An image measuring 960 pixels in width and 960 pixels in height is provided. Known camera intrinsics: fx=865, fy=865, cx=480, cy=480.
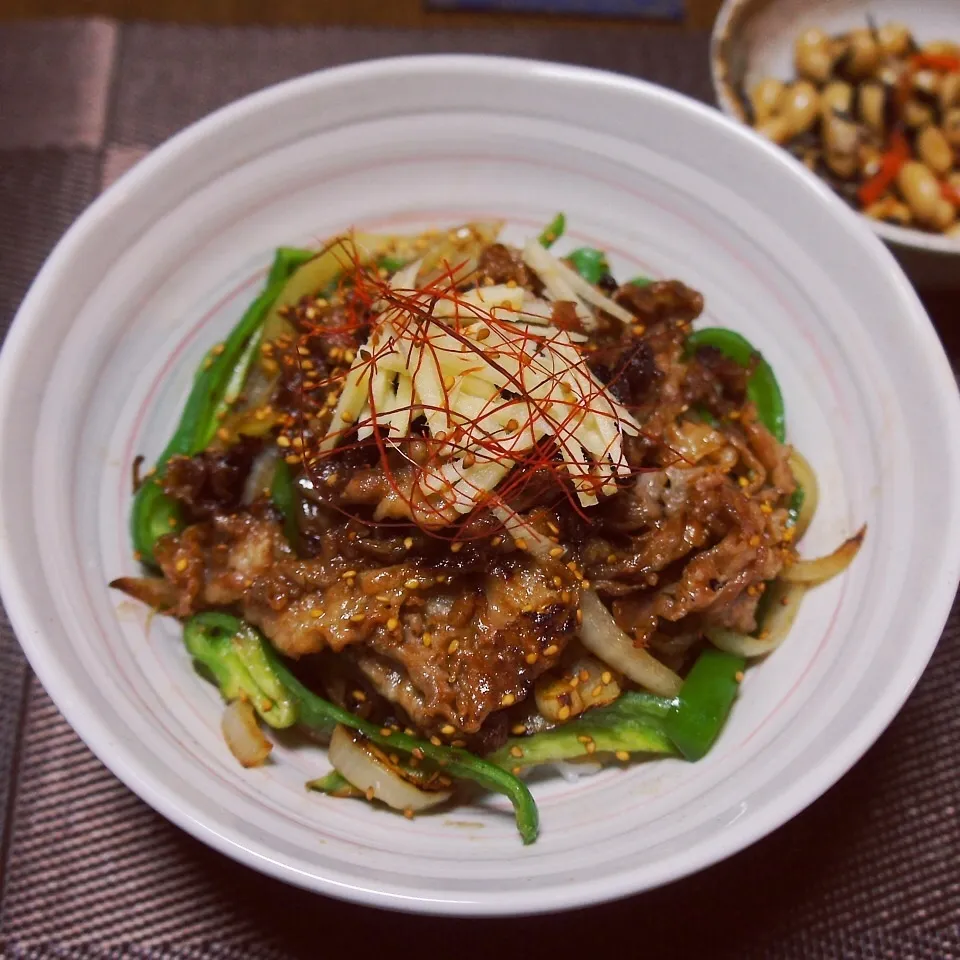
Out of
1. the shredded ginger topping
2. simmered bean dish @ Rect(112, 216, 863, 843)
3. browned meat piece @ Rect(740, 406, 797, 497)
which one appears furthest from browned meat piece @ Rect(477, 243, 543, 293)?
browned meat piece @ Rect(740, 406, 797, 497)

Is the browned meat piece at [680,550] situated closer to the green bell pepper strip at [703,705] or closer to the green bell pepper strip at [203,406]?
the green bell pepper strip at [703,705]

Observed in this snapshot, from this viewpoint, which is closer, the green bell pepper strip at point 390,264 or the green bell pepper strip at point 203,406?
the green bell pepper strip at point 203,406

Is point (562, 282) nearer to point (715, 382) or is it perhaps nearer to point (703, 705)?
point (715, 382)

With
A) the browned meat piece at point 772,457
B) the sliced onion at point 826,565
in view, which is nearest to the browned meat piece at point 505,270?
the browned meat piece at point 772,457

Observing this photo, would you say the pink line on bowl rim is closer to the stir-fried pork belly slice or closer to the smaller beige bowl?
the stir-fried pork belly slice

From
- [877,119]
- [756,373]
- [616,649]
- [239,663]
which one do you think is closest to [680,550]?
[616,649]

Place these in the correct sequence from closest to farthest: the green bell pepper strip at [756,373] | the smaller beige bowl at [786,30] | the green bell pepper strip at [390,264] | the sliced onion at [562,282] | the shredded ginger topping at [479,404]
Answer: the shredded ginger topping at [479,404] → the sliced onion at [562,282] → the green bell pepper strip at [756,373] → the green bell pepper strip at [390,264] → the smaller beige bowl at [786,30]

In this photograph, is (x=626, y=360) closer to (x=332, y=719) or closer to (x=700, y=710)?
(x=700, y=710)
